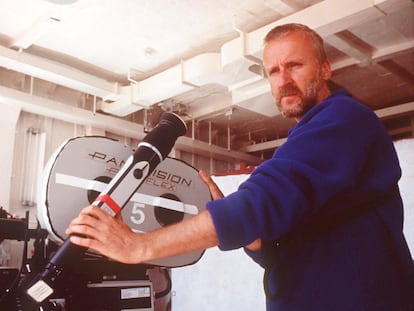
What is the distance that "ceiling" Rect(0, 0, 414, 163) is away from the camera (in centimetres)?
296

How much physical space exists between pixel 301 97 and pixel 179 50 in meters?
2.98

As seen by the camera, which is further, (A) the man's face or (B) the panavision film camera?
(A) the man's face

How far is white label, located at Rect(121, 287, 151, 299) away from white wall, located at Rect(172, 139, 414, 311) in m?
1.61

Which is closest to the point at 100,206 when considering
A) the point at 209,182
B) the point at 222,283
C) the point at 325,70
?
the point at 209,182

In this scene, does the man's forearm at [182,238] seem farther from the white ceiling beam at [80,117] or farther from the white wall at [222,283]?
the white ceiling beam at [80,117]

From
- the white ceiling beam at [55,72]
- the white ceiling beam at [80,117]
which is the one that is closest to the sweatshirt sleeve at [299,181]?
the white ceiling beam at [55,72]

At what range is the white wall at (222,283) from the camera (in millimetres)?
2713

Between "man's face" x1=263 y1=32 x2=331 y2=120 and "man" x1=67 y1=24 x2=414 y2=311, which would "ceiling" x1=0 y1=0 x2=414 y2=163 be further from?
"man" x1=67 y1=24 x2=414 y2=311

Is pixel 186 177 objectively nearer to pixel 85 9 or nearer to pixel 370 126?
pixel 370 126

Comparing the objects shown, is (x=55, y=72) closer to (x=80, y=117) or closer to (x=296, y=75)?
(x=80, y=117)

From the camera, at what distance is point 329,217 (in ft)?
2.11

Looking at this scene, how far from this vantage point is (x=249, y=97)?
12.5 feet

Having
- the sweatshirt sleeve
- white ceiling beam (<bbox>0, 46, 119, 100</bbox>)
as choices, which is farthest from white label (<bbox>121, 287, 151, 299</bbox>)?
white ceiling beam (<bbox>0, 46, 119, 100</bbox>)

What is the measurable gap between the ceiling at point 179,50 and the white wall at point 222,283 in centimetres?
108
